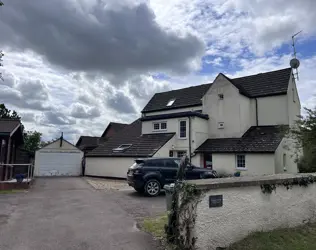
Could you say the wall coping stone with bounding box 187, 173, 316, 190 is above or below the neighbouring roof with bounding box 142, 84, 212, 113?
below

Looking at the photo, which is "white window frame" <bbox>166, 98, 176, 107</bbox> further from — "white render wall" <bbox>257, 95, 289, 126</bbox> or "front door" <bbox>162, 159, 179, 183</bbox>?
"front door" <bbox>162, 159, 179, 183</bbox>

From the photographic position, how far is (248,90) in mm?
26031

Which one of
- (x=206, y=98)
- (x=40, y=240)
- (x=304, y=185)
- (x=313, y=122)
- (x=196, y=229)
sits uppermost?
(x=206, y=98)

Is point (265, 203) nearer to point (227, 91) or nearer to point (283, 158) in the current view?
point (283, 158)

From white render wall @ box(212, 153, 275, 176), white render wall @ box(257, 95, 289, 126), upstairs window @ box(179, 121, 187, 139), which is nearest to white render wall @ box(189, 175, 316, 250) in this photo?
white render wall @ box(212, 153, 275, 176)

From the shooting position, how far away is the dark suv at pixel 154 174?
44.7ft

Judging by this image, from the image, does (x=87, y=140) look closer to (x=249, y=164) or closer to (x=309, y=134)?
(x=249, y=164)

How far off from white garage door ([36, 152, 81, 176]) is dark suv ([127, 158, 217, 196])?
59.2 feet

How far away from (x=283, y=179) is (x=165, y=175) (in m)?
7.97

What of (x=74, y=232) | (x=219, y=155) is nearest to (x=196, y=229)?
(x=74, y=232)

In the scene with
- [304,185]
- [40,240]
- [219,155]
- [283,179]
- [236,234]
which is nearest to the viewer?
[236,234]

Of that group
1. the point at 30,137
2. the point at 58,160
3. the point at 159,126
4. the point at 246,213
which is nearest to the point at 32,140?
the point at 30,137

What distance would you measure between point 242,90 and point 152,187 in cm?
1472

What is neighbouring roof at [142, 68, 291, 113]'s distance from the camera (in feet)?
79.8
